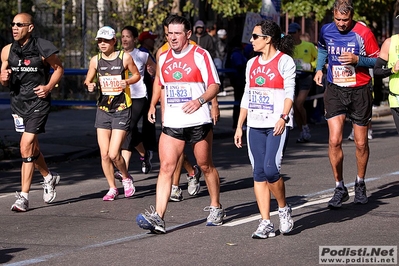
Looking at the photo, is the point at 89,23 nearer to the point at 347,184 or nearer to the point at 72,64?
the point at 72,64

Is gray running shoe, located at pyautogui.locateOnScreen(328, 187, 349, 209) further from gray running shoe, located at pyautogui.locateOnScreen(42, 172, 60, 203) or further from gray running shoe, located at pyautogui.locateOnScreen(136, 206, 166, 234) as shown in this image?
gray running shoe, located at pyautogui.locateOnScreen(42, 172, 60, 203)

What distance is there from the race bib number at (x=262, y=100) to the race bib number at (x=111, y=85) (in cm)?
272

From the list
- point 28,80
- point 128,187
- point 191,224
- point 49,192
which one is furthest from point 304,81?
point 191,224

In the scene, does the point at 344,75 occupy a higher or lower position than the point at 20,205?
higher

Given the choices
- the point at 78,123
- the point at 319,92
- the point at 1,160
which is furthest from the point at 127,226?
the point at 319,92

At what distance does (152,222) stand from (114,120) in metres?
2.55

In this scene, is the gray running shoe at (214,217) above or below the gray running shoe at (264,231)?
below

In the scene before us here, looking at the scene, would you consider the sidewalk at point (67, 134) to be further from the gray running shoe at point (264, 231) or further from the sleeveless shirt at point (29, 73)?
the gray running shoe at point (264, 231)

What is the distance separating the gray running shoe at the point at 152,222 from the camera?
8.18 m

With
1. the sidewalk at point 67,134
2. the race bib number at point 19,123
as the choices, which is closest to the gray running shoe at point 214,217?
the race bib number at point 19,123

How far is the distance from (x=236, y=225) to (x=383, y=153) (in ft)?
21.2

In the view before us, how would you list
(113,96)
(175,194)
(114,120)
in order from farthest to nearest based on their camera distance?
(113,96) → (114,120) → (175,194)

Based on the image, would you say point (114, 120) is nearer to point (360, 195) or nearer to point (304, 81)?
point (360, 195)

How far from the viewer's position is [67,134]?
17344mm
